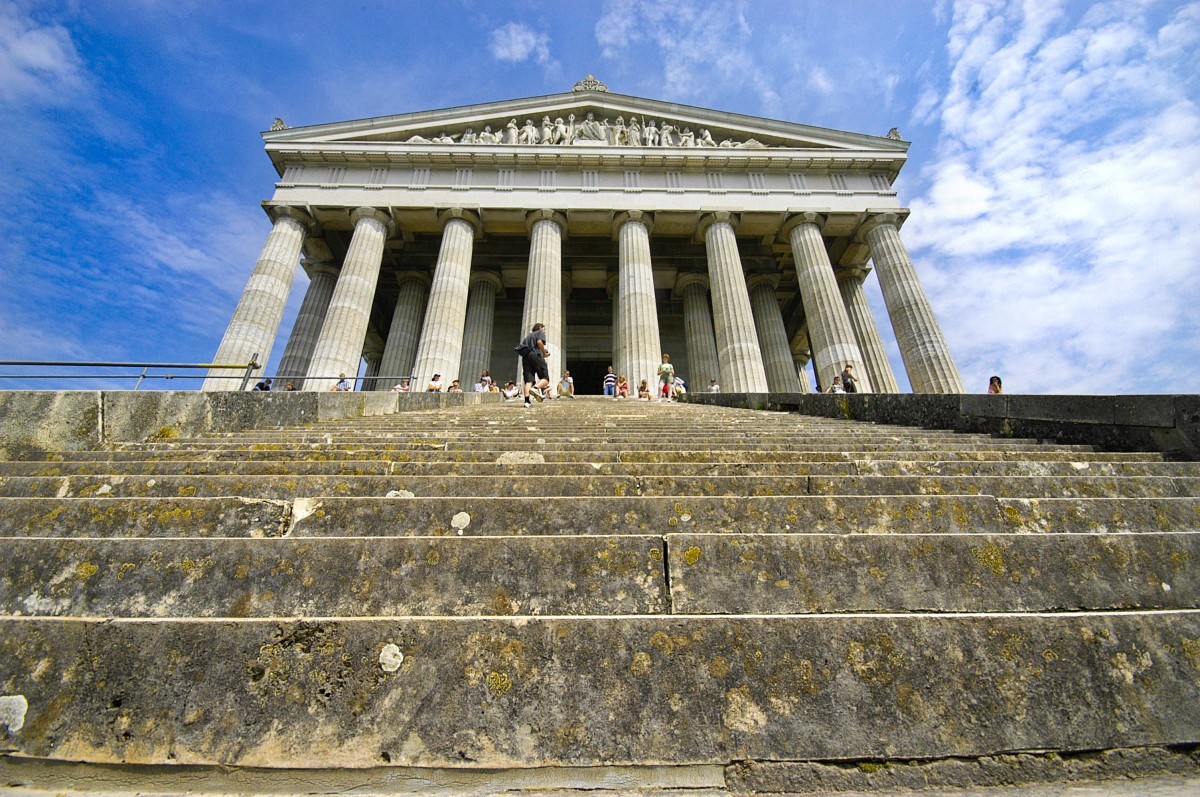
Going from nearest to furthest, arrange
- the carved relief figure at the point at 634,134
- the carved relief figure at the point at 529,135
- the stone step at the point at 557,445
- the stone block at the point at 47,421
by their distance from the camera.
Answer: the stone block at the point at 47,421
the stone step at the point at 557,445
the carved relief figure at the point at 529,135
the carved relief figure at the point at 634,134

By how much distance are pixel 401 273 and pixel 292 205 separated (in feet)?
14.5

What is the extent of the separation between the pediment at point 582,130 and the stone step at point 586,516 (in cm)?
1762

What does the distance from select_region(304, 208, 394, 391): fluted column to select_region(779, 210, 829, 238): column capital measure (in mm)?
14826

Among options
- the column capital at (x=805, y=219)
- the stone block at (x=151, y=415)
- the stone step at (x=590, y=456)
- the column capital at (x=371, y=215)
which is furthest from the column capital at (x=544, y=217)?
the stone step at (x=590, y=456)

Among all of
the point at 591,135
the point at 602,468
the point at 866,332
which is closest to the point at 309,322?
the point at 591,135

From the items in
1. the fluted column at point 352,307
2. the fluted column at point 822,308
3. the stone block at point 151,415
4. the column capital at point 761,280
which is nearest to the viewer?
the stone block at point 151,415

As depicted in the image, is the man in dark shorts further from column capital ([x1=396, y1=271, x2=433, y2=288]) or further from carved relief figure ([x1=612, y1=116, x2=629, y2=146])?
carved relief figure ([x1=612, y1=116, x2=629, y2=146])

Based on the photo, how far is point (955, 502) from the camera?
228 cm

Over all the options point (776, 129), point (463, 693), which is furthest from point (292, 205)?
point (463, 693)

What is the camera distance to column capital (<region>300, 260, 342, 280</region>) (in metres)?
18.4

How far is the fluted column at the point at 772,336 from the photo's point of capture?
1864 cm

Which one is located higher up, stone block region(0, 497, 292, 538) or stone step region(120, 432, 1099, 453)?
stone step region(120, 432, 1099, 453)

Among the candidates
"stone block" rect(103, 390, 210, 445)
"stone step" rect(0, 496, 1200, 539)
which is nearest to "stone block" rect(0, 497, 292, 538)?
"stone step" rect(0, 496, 1200, 539)

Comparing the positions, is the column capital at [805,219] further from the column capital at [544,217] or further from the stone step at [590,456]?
the stone step at [590,456]
